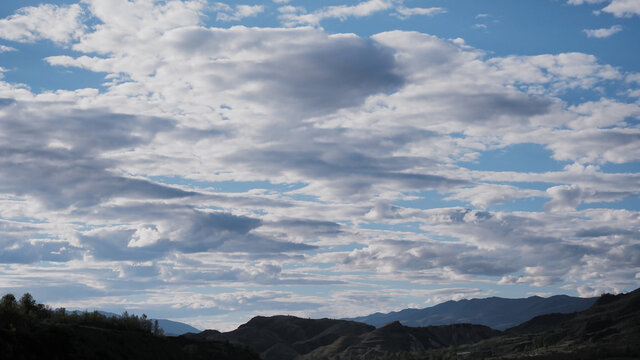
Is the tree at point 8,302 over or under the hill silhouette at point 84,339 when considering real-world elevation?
over

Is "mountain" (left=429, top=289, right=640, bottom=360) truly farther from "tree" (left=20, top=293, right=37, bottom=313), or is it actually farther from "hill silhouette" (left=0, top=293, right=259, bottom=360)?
"tree" (left=20, top=293, right=37, bottom=313)

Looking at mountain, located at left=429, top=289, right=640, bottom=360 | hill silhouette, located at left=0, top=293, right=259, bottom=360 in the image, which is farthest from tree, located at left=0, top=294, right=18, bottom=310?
mountain, located at left=429, top=289, right=640, bottom=360

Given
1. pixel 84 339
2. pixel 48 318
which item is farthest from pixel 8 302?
pixel 84 339

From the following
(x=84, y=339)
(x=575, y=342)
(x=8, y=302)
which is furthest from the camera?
(x=575, y=342)

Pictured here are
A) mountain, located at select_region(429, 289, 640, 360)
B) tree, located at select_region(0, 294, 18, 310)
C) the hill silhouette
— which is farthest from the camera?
mountain, located at select_region(429, 289, 640, 360)

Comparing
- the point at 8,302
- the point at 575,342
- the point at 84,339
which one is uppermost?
the point at 8,302

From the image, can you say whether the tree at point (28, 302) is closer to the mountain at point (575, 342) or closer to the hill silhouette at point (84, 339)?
the hill silhouette at point (84, 339)

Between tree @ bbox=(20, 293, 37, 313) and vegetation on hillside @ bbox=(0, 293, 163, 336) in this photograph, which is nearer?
vegetation on hillside @ bbox=(0, 293, 163, 336)

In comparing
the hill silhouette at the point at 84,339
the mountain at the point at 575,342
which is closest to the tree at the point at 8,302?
the hill silhouette at the point at 84,339

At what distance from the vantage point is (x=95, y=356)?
4466 cm

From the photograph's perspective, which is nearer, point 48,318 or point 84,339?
point 84,339

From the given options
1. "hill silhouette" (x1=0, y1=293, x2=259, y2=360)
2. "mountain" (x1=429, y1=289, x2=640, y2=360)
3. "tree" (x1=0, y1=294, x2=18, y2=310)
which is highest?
"tree" (x1=0, y1=294, x2=18, y2=310)

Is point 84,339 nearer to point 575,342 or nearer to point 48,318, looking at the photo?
point 48,318

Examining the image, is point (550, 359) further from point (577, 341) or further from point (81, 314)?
point (81, 314)
